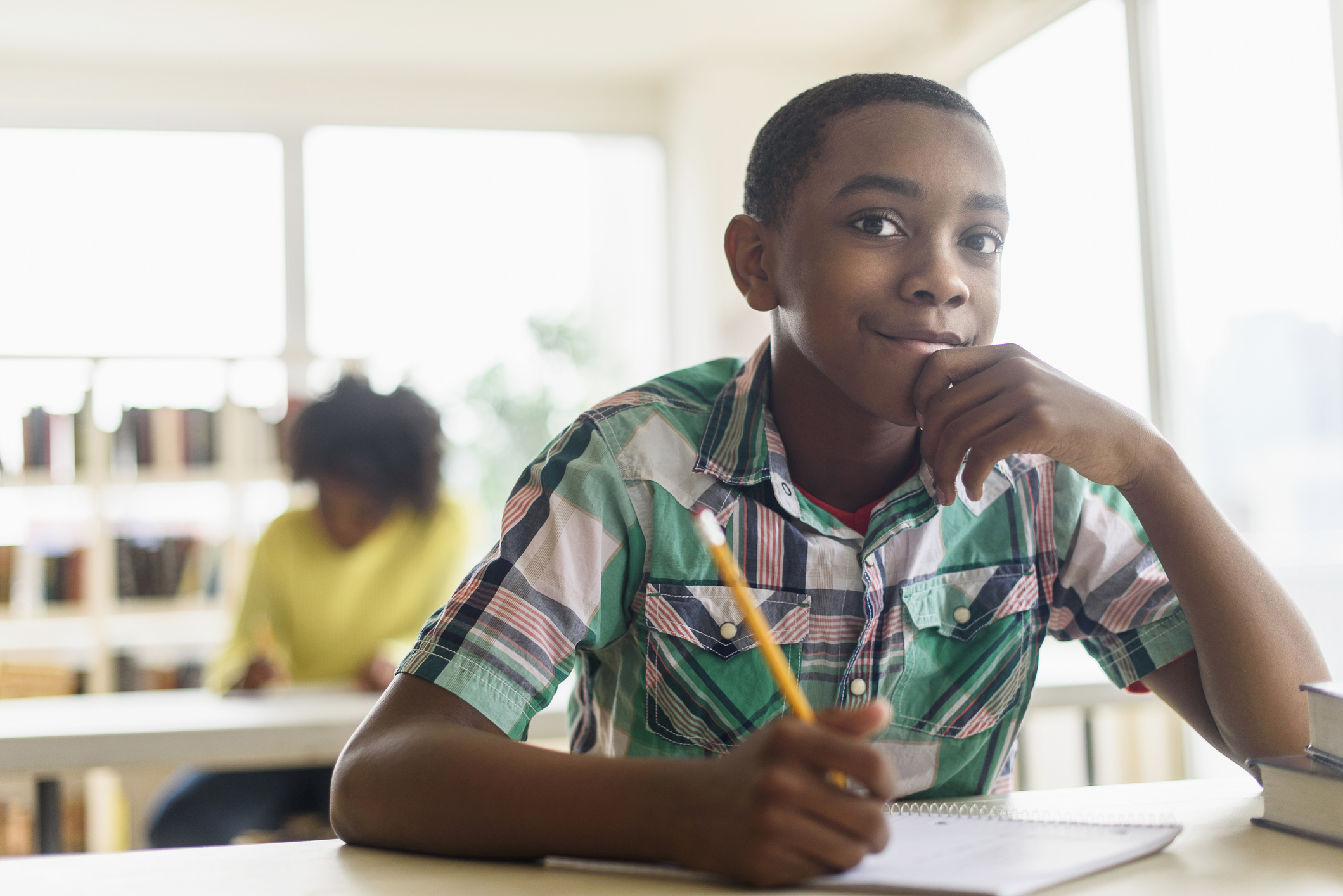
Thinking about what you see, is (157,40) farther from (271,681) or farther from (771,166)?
(771,166)

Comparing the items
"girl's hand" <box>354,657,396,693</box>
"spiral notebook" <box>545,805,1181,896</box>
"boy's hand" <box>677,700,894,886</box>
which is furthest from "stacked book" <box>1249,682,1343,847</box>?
"girl's hand" <box>354,657,396,693</box>

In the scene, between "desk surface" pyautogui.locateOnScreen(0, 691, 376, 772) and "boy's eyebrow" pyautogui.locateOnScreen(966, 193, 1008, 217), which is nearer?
"boy's eyebrow" pyautogui.locateOnScreen(966, 193, 1008, 217)

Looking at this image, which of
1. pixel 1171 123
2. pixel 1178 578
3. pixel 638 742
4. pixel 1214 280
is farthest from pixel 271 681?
pixel 1171 123

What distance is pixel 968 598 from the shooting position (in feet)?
3.51

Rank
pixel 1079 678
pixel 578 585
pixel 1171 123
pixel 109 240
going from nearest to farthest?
pixel 578 585 → pixel 1079 678 → pixel 1171 123 → pixel 109 240

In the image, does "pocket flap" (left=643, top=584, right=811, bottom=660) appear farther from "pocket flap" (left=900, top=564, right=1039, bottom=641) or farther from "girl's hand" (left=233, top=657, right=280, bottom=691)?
"girl's hand" (left=233, top=657, right=280, bottom=691)

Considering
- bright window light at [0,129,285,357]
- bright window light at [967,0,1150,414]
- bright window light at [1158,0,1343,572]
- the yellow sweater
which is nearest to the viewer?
bright window light at [1158,0,1343,572]

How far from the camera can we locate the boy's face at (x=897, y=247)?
100cm

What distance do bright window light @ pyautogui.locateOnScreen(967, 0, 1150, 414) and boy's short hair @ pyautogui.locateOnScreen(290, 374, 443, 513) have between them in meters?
1.75

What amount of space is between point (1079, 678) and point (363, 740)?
169cm

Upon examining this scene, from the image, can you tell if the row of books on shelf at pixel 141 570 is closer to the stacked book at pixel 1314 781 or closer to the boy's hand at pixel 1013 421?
the boy's hand at pixel 1013 421

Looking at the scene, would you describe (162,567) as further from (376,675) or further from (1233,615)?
(1233,615)

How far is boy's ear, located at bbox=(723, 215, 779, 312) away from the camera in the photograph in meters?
1.14

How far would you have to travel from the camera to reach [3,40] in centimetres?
420
